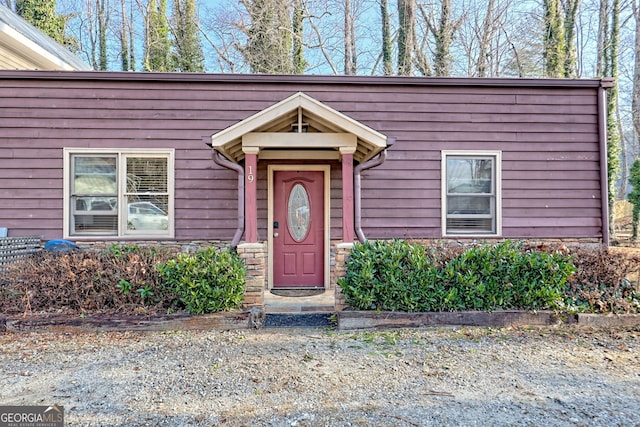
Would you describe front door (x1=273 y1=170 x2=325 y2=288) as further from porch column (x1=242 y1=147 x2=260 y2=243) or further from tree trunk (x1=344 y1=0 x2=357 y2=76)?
tree trunk (x1=344 y1=0 x2=357 y2=76)

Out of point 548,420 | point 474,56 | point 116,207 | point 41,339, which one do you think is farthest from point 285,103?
point 474,56

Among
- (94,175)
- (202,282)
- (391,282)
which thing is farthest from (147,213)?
(391,282)

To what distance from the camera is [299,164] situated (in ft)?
20.9

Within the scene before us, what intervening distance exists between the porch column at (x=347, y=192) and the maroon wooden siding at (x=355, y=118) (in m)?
1.34

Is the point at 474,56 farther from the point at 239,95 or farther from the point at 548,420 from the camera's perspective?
the point at 548,420

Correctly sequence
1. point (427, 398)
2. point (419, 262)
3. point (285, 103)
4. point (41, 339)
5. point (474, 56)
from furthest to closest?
1. point (474, 56)
2. point (285, 103)
3. point (419, 262)
4. point (41, 339)
5. point (427, 398)

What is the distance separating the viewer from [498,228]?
21.2 feet

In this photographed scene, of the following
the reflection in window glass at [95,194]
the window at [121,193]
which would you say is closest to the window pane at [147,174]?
the window at [121,193]

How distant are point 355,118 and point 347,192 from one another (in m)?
1.95

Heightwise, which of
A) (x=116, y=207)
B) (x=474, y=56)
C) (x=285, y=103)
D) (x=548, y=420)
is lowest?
(x=548, y=420)

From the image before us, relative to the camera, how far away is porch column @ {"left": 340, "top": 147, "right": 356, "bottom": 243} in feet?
16.3

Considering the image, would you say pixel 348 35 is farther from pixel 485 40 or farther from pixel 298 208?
pixel 298 208

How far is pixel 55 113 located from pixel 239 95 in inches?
116

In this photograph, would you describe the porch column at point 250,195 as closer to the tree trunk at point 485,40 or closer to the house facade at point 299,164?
the house facade at point 299,164
